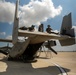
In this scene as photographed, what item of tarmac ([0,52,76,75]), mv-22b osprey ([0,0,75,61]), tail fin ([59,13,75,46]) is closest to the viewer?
mv-22b osprey ([0,0,75,61])

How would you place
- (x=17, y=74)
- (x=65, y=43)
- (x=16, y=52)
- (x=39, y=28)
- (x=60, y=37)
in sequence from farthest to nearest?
(x=16, y=52) → (x=39, y=28) → (x=65, y=43) → (x=60, y=37) → (x=17, y=74)

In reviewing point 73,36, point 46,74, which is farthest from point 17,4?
point 46,74

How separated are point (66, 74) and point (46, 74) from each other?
4.78ft

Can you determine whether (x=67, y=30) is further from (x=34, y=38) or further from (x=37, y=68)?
(x=37, y=68)

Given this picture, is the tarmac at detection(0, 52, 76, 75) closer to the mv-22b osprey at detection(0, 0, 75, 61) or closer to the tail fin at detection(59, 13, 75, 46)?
the mv-22b osprey at detection(0, 0, 75, 61)

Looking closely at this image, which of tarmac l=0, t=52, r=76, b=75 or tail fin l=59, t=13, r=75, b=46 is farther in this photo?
tail fin l=59, t=13, r=75, b=46

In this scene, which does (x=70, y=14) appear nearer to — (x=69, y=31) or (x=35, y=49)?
(x=69, y=31)

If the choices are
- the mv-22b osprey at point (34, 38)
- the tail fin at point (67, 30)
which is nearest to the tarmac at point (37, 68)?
the mv-22b osprey at point (34, 38)

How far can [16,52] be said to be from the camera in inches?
846

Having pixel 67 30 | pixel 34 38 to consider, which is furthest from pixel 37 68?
pixel 67 30

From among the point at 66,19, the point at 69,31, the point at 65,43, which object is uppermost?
the point at 66,19

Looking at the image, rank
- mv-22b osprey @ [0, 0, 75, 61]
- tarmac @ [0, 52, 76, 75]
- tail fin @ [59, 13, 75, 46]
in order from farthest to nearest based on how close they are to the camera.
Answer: tail fin @ [59, 13, 75, 46] < tarmac @ [0, 52, 76, 75] < mv-22b osprey @ [0, 0, 75, 61]

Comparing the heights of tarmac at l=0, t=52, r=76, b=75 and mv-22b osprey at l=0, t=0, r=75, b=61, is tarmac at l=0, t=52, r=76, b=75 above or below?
below

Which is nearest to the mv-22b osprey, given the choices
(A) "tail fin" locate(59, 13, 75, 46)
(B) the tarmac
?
(A) "tail fin" locate(59, 13, 75, 46)
